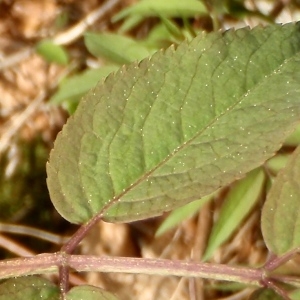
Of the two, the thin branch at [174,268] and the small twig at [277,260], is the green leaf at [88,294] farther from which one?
the small twig at [277,260]

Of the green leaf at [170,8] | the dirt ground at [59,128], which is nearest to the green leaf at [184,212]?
the dirt ground at [59,128]

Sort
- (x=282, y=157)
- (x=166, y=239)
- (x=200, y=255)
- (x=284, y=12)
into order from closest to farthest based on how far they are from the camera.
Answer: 1. (x=282, y=157)
2. (x=200, y=255)
3. (x=284, y=12)
4. (x=166, y=239)

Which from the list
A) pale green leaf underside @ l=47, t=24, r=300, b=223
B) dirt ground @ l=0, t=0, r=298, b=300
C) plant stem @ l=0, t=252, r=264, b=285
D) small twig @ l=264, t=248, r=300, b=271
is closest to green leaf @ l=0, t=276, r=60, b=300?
plant stem @ l=0, t=252, r=264, b=285

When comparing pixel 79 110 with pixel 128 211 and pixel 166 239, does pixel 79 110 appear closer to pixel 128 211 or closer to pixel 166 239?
pixel 128 211

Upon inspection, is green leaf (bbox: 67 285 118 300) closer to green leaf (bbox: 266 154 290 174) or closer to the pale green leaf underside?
the pale green leaf underside

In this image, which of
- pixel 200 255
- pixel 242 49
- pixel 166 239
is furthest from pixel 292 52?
pixel 166 239

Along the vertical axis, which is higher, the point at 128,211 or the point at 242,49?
the point at 242,49

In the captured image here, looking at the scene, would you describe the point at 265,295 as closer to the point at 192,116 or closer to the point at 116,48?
the point at 192,116
